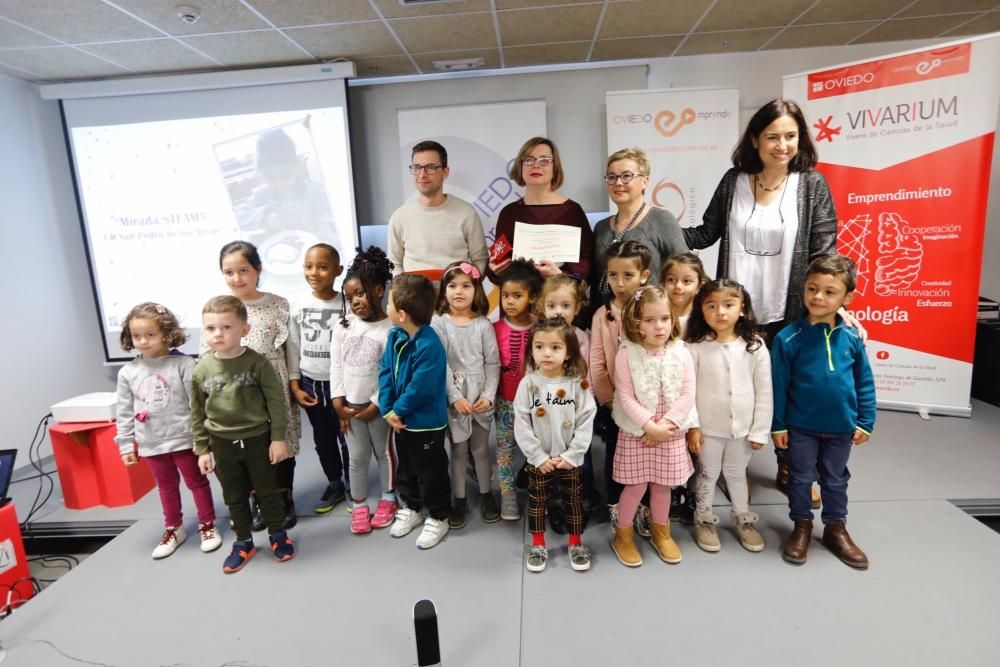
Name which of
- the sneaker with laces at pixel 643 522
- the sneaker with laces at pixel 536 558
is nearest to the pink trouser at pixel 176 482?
the sneaker with laces at pixel 536 558

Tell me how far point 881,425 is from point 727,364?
2.18 m

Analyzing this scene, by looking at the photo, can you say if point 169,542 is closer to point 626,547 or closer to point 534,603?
point 534,603

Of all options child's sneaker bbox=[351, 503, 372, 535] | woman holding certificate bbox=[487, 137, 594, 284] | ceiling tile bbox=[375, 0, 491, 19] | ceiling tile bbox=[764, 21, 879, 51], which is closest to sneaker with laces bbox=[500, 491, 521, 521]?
child's sneaker bbox=[351, 503, 372, 535]

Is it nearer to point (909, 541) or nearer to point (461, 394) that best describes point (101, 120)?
point (461, 394)

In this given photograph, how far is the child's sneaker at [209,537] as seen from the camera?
7.01ft

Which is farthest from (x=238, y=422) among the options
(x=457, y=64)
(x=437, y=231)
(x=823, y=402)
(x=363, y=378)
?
(x=457, y=64)

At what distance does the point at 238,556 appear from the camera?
6.61ft

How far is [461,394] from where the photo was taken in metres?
2.11

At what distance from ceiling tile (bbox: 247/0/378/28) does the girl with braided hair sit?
5.79 ft

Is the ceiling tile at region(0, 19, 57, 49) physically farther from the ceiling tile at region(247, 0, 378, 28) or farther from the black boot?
the black boot

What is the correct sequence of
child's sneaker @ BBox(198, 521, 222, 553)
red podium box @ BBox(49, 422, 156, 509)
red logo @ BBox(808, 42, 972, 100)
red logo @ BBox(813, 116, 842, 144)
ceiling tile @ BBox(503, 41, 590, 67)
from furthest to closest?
ceiling tile @ BBox(503, 41, 590, 67)
red logo @ BBox(813, 116, 842, 144)
red logo @ BBox(808, 42, 972, 100)
red podium box @ BBox(49, 422, 156, 509)
child's sneaker @ BBox(198, 521, 222, 553)

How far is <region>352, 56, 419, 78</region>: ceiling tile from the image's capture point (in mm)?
3732

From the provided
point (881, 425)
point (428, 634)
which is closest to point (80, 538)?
point (428, 634)

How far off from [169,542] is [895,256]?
465 centimetres
